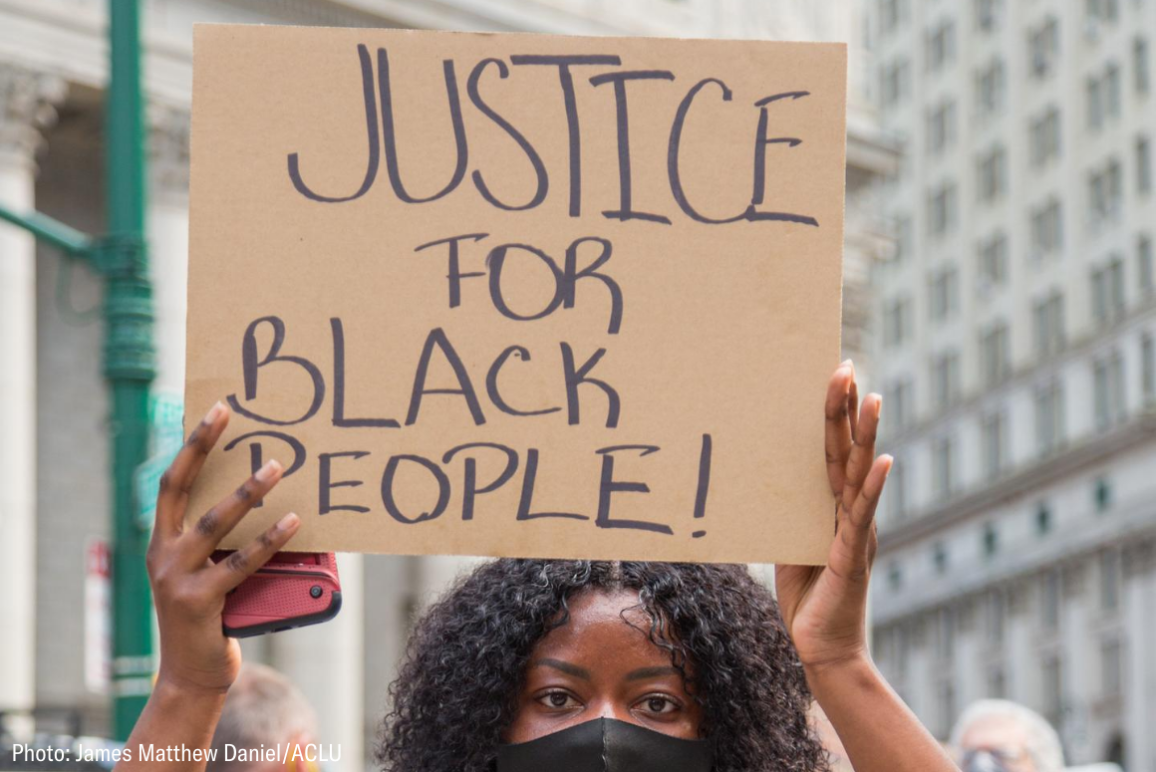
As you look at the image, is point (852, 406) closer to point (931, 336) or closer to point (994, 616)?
point (994, 616)

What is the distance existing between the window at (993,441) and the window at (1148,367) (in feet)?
31.8

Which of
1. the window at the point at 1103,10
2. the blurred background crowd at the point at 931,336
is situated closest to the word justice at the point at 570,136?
the blurred background crowd at the point at 931,336

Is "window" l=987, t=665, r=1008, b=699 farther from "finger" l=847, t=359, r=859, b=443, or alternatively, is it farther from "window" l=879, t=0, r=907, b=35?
"finger" l=847, t=359, r=859, b=443

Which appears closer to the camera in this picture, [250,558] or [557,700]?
[250,558]

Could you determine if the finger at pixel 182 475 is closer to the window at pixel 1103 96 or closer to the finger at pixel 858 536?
the finger at pixel 858 536

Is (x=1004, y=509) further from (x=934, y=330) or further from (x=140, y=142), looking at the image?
(x=140, y=142)

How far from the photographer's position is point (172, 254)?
2508 cm

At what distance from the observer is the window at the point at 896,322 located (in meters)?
71.5

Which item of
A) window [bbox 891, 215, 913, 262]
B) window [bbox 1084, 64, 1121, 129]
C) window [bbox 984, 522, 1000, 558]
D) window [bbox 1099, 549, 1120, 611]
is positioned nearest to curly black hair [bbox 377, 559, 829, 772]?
window [bbox 1084, 64, 1121, 129]

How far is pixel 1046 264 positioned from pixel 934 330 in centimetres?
797

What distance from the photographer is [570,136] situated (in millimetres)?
3283

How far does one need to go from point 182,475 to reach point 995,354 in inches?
2526

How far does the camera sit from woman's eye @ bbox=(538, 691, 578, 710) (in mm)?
3453

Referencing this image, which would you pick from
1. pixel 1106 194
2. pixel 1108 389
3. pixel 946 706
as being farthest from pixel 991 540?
pixel 1106 194
